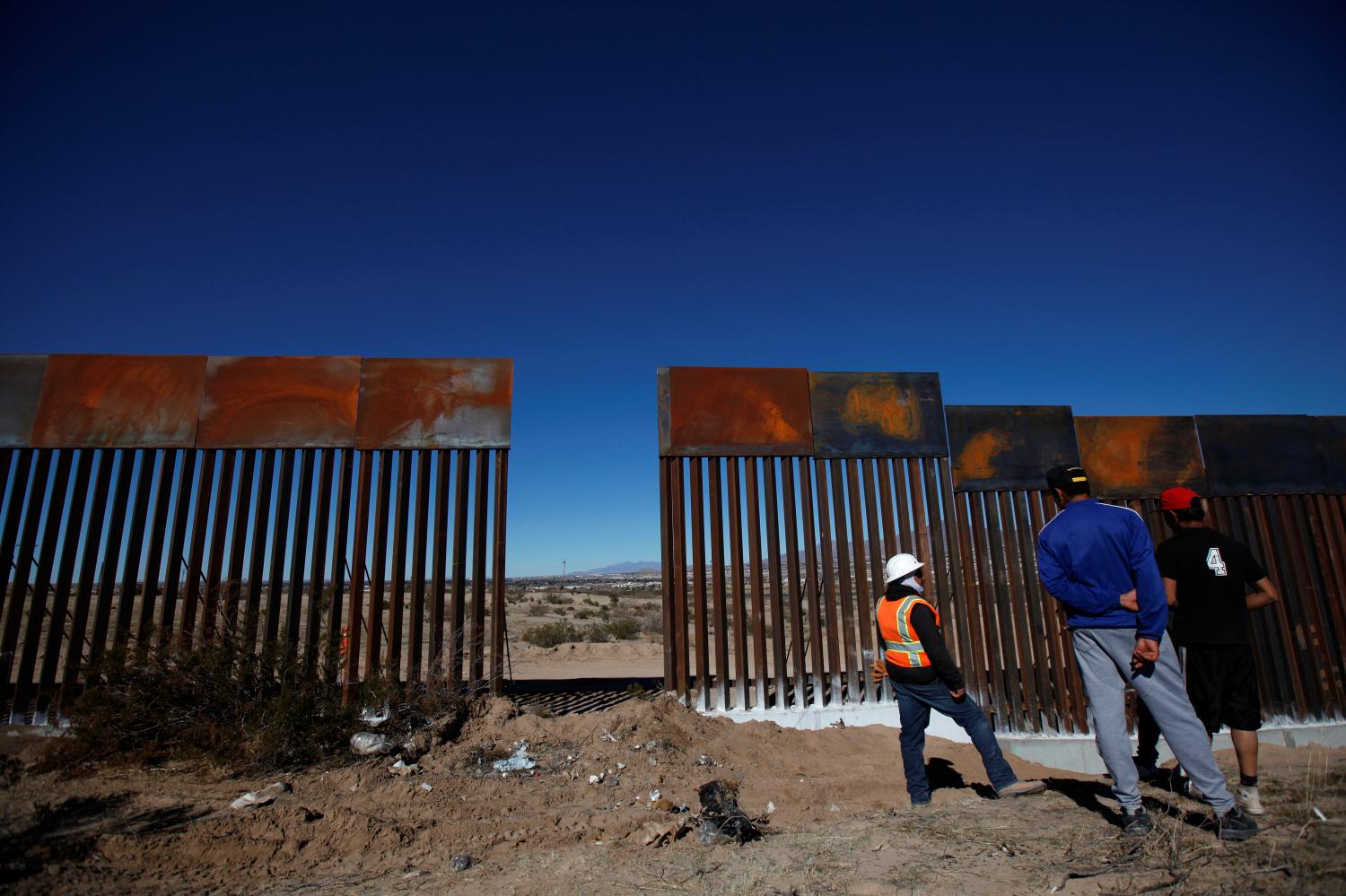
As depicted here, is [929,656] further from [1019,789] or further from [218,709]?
[218,709]

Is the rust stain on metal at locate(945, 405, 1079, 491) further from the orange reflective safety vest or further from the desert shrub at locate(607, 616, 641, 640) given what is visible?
the desert shrub at locate(607, 616, 641, 640)

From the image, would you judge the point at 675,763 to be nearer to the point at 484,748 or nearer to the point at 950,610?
the point at 484,748

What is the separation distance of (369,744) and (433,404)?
11.1 feet

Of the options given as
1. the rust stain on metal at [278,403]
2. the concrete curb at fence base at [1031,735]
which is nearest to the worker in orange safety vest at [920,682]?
the concrete curb at fence base at [1031,735]

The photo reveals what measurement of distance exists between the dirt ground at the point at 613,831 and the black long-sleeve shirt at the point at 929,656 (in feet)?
2.60

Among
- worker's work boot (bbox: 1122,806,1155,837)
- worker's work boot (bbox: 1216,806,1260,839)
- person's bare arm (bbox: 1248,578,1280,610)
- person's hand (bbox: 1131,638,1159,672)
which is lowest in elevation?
worker's work boot (bbox: 1122,806,1155,837)

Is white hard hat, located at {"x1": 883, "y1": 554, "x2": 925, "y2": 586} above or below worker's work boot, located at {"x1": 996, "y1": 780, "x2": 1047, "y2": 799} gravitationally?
above

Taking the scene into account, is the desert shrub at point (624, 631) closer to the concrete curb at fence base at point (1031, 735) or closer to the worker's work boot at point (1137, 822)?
the concrete curb at fence base at point (1031, 735)

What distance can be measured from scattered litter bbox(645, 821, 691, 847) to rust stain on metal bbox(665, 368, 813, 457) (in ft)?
13.0

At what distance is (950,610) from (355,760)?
6.35m

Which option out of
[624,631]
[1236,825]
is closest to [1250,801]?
[1236,825]

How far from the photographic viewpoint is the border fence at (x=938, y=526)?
23.8ft

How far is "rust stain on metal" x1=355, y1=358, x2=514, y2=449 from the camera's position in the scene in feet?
23.6

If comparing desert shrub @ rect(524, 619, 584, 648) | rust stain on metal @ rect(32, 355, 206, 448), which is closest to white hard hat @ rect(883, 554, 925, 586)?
rust stain on metal @ rect(32, 355, 206, 448)
